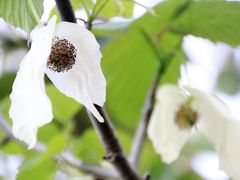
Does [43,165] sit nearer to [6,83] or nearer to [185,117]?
[185,117]

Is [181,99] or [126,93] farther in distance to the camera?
[126,93]

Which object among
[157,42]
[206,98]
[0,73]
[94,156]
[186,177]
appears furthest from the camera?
[0,73]

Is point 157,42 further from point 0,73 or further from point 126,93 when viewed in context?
point 0,73

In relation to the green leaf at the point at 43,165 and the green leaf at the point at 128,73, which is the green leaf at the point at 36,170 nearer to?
the green leaf at the point at 43,165

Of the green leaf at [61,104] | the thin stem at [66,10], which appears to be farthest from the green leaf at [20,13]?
the green leaf at [61,104]

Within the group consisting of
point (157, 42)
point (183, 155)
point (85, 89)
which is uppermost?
point (85, 89)

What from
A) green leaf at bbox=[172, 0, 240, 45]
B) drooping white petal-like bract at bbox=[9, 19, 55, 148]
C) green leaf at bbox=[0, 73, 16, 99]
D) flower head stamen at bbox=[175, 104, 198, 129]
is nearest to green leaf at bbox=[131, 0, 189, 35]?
green leaf at bbox=[172, 0, 240, 45]

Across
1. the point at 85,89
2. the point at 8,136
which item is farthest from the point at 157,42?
the point at 85,89
